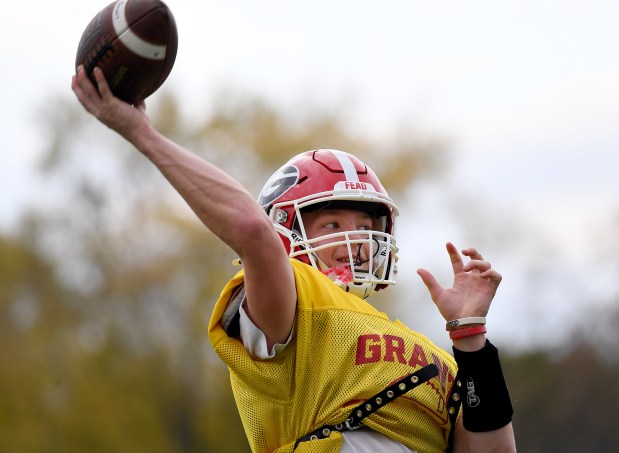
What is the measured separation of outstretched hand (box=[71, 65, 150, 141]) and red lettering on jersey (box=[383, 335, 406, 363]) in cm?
114

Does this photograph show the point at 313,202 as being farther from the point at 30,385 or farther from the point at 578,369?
the point at 578,369

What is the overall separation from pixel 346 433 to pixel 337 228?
85 centimetres

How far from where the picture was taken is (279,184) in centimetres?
435

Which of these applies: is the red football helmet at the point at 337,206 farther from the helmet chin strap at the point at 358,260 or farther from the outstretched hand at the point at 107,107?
the outstretched hand at the point at 107,107

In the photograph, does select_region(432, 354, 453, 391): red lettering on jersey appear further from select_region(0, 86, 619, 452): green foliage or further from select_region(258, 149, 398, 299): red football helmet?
select_region(0, 86, 619, 452): green foliage

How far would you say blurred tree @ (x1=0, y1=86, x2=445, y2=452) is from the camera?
910 inches

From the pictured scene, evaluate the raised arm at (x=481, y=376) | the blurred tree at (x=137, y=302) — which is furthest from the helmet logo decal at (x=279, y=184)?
the blurred tree at (x=137, y=302)

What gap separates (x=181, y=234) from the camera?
23625 millimetres

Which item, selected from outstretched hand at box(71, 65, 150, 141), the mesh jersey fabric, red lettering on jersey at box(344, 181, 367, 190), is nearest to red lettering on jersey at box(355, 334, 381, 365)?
the mesh jersey fabric

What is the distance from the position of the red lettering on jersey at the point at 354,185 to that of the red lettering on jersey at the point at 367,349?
2.20 ft

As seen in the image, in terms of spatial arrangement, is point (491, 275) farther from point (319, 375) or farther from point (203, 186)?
point (203, 186)

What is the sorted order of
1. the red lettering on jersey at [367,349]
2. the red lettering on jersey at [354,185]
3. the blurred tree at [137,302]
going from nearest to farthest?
the red lettering on jersey at [367,349]
the red lettering on jersey at [354,185]
the blurred tree at [137,302]

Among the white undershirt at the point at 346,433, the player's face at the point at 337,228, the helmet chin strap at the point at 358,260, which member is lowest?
the white undershirt at the point at 346,433

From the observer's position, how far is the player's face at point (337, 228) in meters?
4.14
